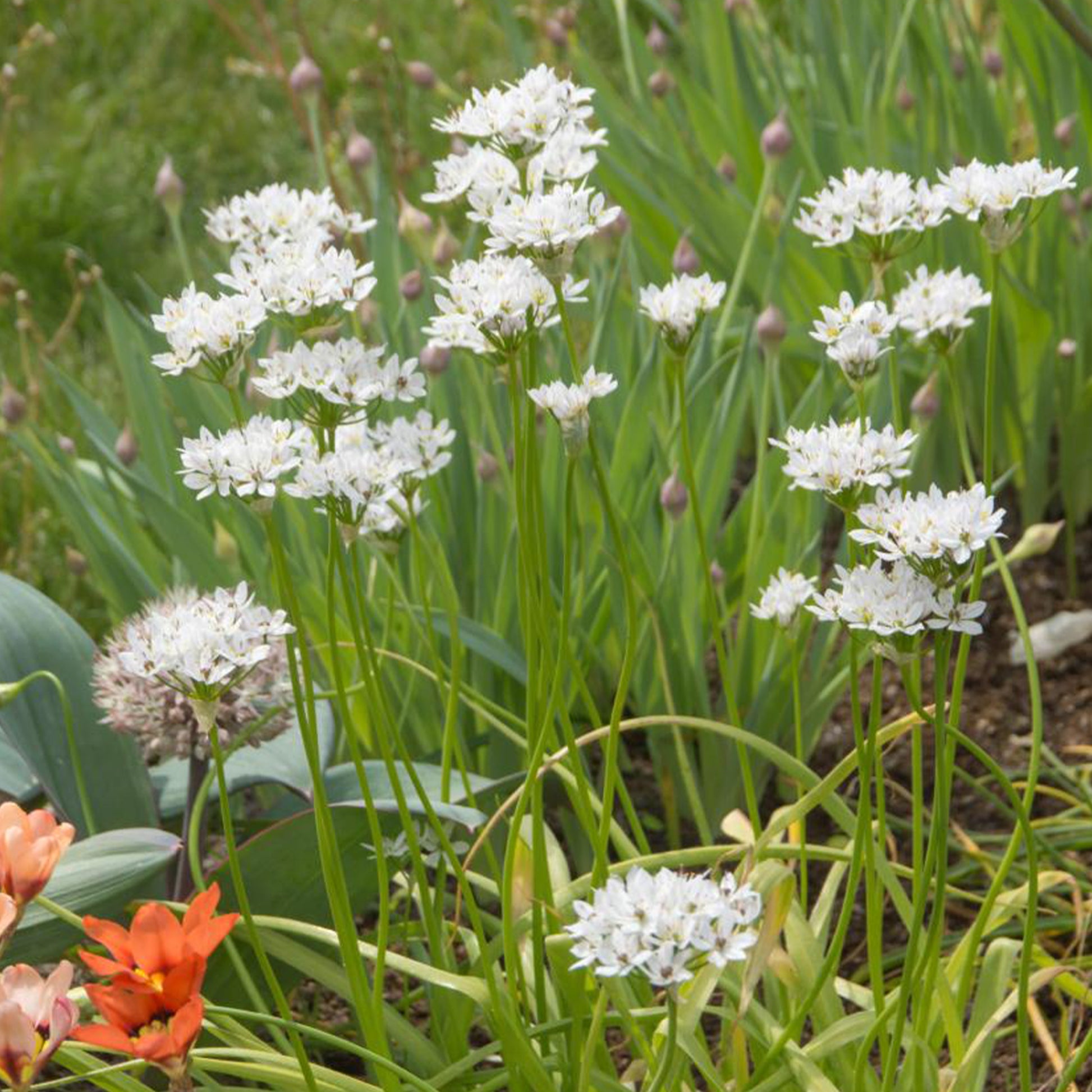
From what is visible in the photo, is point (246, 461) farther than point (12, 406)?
No

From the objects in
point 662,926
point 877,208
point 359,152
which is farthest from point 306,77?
point 662,926

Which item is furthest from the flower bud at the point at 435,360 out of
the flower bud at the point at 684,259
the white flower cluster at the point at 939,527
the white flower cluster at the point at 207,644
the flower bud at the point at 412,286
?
the white flower cluster at the point at 939,527

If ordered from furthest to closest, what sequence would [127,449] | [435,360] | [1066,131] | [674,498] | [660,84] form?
[660,84] < [1066,131] < [127,449] < [435,360] < [674,498]

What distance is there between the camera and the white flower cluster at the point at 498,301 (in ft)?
3.48

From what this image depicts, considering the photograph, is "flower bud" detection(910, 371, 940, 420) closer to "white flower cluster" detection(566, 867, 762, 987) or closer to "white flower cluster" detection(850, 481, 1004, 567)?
"white flower cluster" detection(850, 481, 1004, 567)

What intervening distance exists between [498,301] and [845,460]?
0.76 feet

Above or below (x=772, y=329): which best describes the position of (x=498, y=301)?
above

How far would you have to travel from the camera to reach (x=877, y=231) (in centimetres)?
122

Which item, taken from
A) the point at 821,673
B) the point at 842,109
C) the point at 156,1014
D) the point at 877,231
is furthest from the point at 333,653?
the point at 842,109

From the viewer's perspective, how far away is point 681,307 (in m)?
1.16

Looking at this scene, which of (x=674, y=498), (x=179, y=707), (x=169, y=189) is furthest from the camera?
(x=169, y=189)

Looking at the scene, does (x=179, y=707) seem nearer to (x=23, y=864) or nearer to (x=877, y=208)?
(x=23, y=864)

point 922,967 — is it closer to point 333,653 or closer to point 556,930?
point 556,930

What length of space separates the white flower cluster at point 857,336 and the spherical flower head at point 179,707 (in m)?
0.53
